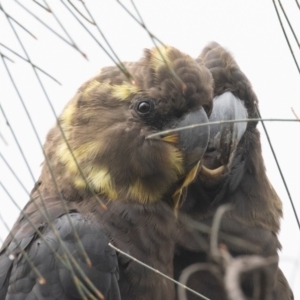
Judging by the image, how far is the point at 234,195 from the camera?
3.69 meters

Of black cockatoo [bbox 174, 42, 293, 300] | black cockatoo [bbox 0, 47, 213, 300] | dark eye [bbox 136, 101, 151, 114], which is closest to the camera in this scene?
black cockatoo [bbox 0, 47, 213, 300]

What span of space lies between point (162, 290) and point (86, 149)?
0.72 m

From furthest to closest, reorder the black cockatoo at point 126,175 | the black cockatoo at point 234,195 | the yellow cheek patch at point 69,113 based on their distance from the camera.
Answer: the black cockatoo at point 234,195 < the yellow cheek patch at point 69,113 < the black cockatoo at point 126,175

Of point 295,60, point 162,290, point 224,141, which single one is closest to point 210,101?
point 224,141

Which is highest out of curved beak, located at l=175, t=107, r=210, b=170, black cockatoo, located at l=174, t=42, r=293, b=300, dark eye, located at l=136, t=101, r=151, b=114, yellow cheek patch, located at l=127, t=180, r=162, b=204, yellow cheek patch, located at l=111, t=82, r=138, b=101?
yellow cheek patch, located at l=111, t=82, r=138, b=101

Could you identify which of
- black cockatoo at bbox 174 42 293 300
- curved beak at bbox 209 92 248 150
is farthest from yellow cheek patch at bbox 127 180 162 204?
curved beak at bbox 209 92 248 150

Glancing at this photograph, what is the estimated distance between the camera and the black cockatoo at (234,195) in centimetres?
347

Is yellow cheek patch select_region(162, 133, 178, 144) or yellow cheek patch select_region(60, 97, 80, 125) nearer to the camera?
yellow cheek patch select_region(162, 133, 178, 144)

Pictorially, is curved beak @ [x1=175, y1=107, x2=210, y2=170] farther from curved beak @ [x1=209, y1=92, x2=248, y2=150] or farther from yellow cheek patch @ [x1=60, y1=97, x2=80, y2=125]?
yellow cheek patch @ [x1=60, y1=97, x2=80, y2=125]

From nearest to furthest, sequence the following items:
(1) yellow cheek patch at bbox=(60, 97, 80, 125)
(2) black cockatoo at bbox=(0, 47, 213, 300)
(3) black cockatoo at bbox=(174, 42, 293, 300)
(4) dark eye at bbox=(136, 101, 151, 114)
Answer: (2) black cockatoo at bbox=(0, 47, 213, 300) → (4) dark eye at bbox=(136, 101, 151, 114) → (1) yellow cheek patch at bbox=(60, 97, 80, 125) → (3) black cockatoo at bbox=(174, 42, 293, 300)

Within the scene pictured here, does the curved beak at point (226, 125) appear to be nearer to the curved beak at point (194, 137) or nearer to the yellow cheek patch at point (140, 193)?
the curved beak at point (194, 137)

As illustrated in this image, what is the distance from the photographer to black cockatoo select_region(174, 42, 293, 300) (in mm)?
3471

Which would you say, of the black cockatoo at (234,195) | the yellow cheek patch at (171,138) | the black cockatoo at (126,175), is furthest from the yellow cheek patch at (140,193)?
the black cockatoo at (234,195)

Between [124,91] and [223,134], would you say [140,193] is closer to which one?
[124,91]
